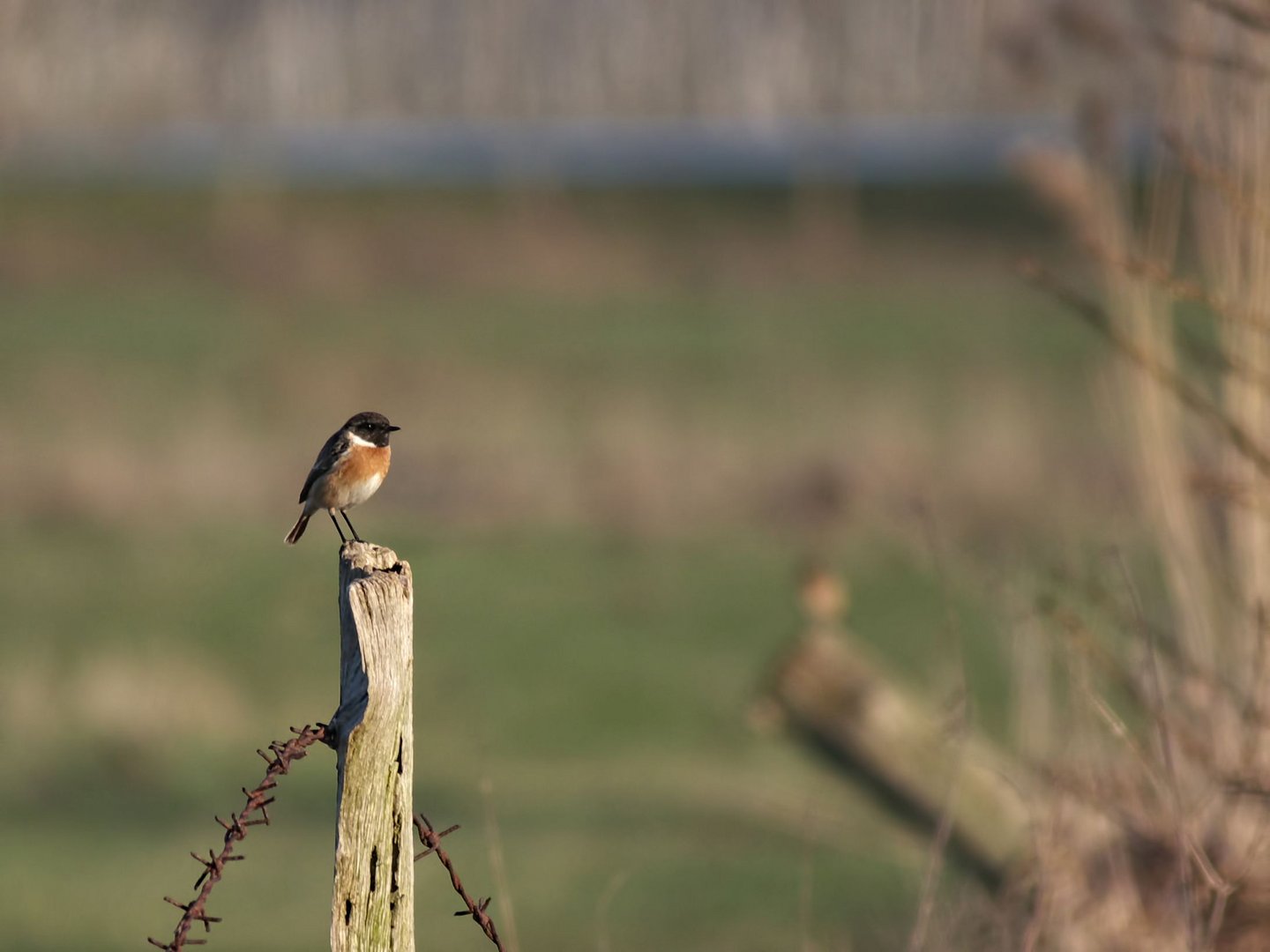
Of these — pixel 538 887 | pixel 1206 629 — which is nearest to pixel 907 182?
pixel 538 887

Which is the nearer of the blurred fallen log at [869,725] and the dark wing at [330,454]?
the dark wing at [330,454]

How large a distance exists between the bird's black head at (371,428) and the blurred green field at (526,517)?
0.82m

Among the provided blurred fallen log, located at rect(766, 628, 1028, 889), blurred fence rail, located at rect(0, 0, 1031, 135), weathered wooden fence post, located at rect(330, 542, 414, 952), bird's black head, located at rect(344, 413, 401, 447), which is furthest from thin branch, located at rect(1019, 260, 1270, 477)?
blurred fence rail, located at rect(0, 0, 1031, 135)

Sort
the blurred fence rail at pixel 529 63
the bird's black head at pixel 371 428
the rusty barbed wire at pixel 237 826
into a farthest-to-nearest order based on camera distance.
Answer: the blurred fence rail at pixel 529 63 → the bird's black head at pixel 371 428 → the rusty barbed wire at pixel 237 826

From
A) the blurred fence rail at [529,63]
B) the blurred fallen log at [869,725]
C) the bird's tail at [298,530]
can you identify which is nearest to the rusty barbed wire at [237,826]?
the bird's tail at [298,530]

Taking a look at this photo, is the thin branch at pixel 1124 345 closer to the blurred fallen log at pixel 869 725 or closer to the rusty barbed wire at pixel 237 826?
the rusty barbed wire at pixel 237 826

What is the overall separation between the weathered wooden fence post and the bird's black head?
1.54 m

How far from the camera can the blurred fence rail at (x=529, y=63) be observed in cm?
2370

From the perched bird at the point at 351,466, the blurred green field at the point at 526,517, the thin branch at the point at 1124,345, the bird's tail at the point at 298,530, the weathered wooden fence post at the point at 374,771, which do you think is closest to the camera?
the weathered wooden fence post at the point at 374,771

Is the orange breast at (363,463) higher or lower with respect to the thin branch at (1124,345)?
lower

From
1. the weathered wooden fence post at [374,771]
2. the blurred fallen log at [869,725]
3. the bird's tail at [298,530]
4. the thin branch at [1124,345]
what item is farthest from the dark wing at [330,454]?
the blurred fallen log at [869,725]

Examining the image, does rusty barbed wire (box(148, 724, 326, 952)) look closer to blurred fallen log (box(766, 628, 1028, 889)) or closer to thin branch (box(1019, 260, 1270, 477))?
thin branch (box(1019, 260, 1270, 477))

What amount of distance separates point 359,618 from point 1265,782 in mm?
2763

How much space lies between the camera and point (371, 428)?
14.3 ft
